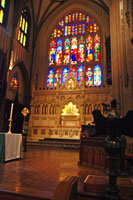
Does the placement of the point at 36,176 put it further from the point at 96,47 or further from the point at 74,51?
the point at 96,47

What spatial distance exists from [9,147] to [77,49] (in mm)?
14100

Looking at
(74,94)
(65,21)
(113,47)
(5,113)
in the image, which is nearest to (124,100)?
(113,47)

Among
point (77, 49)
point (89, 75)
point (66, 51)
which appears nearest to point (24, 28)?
point (66, 51)

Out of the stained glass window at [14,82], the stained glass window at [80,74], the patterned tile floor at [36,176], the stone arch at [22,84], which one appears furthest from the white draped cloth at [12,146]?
the stained glass window at [80,74]

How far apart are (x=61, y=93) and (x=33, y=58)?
239 inches

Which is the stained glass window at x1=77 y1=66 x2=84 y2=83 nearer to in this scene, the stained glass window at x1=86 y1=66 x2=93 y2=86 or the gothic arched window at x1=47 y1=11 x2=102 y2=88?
the gothic arched window at x1=47 y1=11 x2=102 y2=88

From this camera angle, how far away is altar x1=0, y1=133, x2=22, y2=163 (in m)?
4.92

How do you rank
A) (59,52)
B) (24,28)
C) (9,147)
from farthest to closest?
(59,52) < (24,28) < (9,147)

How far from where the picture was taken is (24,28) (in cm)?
1672

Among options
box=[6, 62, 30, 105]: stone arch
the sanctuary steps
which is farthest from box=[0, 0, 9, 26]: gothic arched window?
the sanctuary steps

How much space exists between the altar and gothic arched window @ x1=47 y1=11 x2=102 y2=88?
1048cm

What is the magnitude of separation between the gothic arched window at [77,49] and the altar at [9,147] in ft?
34.4

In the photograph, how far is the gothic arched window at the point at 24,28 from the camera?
16.0 metres

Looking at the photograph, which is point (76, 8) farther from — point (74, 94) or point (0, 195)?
point (0, 195)
